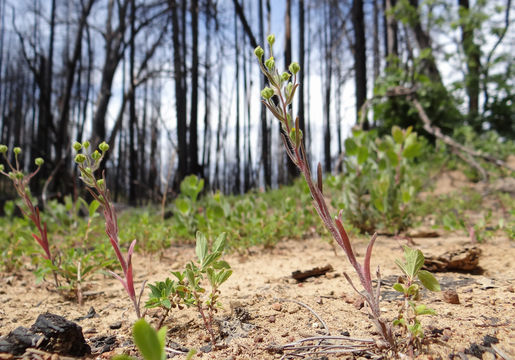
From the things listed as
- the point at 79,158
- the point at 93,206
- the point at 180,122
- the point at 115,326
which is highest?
the point at 180,122

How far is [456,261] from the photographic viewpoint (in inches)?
58.1

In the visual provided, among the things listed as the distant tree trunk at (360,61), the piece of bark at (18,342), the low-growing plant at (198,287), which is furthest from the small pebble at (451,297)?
the distant tree trunk at (360,61)

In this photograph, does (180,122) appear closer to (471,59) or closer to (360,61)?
(360,61)

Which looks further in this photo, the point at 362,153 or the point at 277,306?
the point at 362,153

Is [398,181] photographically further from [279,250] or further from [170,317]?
[170,317]

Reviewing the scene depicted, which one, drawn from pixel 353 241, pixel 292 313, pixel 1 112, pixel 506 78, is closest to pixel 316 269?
pixel 292 313

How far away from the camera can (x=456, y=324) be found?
92 cm

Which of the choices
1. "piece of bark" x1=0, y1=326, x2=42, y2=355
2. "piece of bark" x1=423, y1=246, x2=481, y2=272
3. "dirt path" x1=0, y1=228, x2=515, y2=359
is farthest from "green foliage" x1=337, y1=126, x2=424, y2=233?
"piece of bark" x1=0, y1=326, x2=42, y2=355

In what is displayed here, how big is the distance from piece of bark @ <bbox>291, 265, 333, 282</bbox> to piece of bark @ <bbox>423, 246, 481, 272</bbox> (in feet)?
1.58

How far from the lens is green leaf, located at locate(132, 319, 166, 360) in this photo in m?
0.59

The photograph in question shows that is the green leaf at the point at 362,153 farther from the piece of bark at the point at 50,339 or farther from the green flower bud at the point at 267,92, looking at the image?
the piece of bark at the point at 50,339


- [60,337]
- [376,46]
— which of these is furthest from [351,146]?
[376,46]

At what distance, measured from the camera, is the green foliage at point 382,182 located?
235 centimetres

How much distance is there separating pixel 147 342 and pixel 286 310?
658 millimetres
